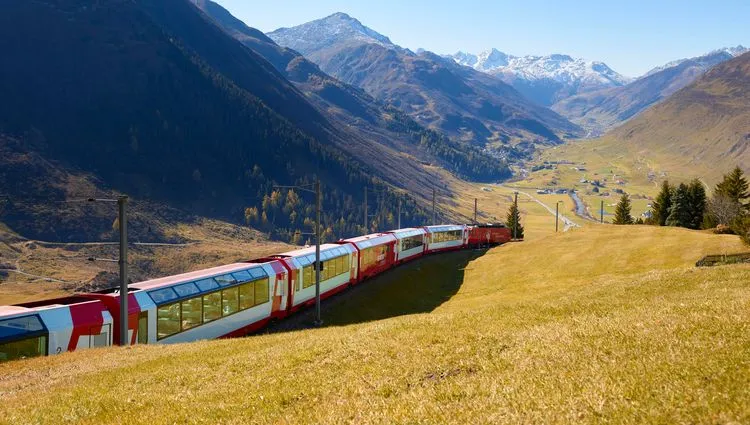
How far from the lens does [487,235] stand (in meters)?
102

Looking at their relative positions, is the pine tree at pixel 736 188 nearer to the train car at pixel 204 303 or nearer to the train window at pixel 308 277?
the train window at pixel 308 277

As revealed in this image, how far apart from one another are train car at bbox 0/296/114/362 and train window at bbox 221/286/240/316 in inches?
310

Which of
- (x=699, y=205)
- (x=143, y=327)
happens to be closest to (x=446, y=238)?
(x=699, y=205)

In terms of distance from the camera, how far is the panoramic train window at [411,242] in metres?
77.3

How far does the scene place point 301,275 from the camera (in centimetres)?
4694

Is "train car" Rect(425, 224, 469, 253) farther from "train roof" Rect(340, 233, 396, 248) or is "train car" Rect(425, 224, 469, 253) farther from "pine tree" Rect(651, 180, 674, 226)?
"pine tree" Rect(651, 180, 674, 226)

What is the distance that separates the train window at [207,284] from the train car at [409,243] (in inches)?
1614

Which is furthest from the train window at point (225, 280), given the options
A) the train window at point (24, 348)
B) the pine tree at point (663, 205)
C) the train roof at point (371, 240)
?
the pine tree at point (663, 205)

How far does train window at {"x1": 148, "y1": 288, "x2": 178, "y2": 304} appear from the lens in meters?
31.3

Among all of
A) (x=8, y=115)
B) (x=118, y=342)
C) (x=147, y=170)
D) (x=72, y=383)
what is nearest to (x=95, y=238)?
(x=147, y=170)

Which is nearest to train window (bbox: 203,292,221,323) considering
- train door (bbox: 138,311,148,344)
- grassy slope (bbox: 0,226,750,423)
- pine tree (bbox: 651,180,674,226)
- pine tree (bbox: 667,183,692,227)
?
train door (bbox: 138,311,148,344)

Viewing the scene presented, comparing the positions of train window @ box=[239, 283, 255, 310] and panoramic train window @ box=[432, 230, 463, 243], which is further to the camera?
panoramic train window @ box=[432, 230, 463, 243]

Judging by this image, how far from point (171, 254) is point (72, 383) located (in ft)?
406

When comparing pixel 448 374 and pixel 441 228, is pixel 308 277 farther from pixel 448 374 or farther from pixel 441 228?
pixel 441 228
